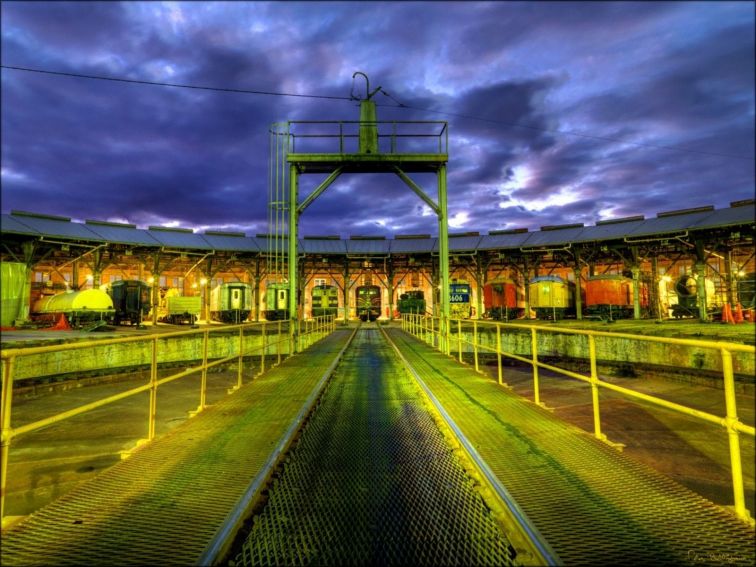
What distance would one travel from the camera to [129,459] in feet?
13.1

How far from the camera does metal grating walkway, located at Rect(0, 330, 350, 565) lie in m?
2.45

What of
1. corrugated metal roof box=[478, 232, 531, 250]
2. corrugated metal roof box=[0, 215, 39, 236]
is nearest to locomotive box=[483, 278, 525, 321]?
corrugated metal roof box=[478, 232, 531, 250]

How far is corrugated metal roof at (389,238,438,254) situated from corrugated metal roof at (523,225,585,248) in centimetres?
821

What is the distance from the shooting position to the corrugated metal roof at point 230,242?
30862 mm

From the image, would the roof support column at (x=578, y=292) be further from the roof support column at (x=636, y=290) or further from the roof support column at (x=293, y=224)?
the roof support column at (x=293, y=224)

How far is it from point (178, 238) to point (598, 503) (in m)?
33.9

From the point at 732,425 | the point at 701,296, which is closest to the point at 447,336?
the point at 732,425

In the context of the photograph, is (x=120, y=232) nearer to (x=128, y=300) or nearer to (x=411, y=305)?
(x=128, y=300)

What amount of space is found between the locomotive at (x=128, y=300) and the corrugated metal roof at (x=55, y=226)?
3.57m

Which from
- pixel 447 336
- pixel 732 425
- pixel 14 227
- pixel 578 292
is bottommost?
pixel 447 336

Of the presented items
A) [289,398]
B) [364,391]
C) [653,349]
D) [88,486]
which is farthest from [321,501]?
[653,349]

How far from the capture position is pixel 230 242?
32.4 m

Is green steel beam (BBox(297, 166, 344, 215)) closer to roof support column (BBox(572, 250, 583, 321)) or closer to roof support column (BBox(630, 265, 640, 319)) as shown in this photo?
roof support column (BBox(572, 250, 583, 321))

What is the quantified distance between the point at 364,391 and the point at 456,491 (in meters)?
4.25
